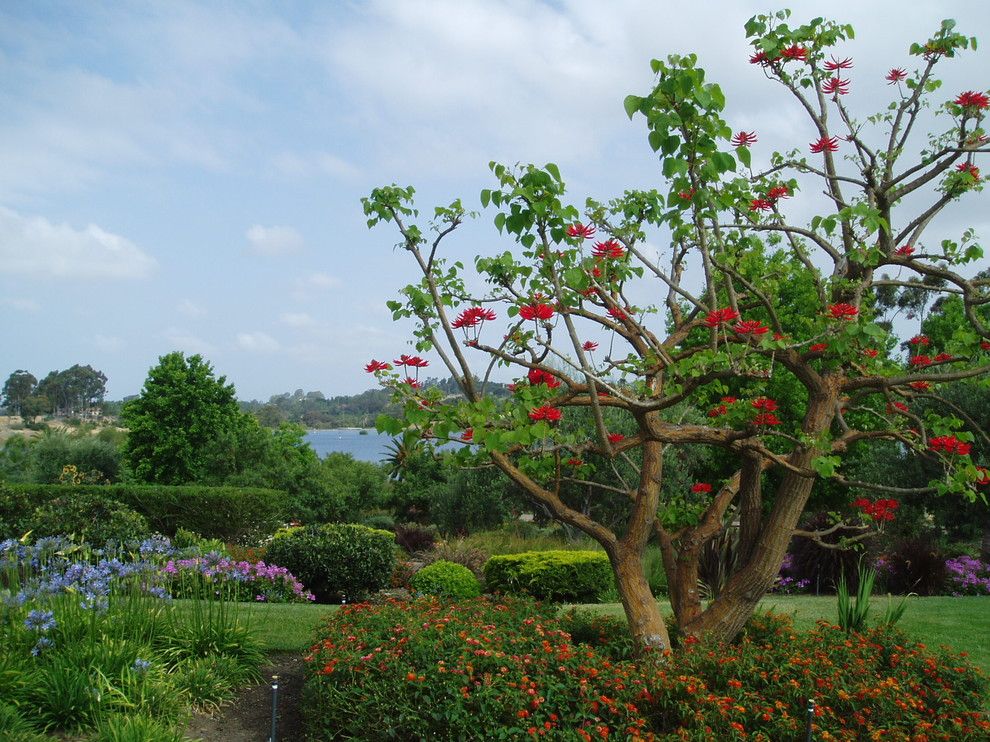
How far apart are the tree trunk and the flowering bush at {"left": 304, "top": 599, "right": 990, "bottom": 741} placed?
0.20 meters

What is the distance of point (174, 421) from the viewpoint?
877 inches

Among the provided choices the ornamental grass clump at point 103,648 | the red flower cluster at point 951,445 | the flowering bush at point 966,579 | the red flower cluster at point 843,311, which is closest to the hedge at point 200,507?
the ornamental grass clump at point 103,648

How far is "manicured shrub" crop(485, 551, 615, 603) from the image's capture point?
11.9 meters

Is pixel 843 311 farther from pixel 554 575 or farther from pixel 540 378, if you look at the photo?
pixel 554 575

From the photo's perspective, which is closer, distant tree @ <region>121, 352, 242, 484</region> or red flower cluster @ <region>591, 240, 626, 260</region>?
red flower cluster @ <region>591, 240, 626, 260</region>

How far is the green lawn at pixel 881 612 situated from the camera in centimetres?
733

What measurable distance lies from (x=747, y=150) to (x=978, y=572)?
11.9m

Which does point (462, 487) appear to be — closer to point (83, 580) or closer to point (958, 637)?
point (958, 637)

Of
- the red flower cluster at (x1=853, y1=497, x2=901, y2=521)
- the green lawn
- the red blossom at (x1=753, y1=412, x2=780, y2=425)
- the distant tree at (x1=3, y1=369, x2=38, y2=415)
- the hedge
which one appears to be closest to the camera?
the red blossom at (x1=753, y1=412, x2=780, y2=425)

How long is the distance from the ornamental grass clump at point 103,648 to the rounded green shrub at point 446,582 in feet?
16.2

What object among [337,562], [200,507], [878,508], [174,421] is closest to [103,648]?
[878,508]

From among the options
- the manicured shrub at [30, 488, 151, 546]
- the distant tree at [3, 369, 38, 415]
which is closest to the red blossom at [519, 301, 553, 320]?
the manicured shrub at [30, 488, 151, 546]

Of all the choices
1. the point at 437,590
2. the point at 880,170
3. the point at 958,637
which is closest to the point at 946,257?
the point at 880,170

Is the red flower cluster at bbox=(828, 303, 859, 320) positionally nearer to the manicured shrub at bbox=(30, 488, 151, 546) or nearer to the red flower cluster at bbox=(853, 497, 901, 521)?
the red flower cluster at bbox=(853, 497, 901, 521)
